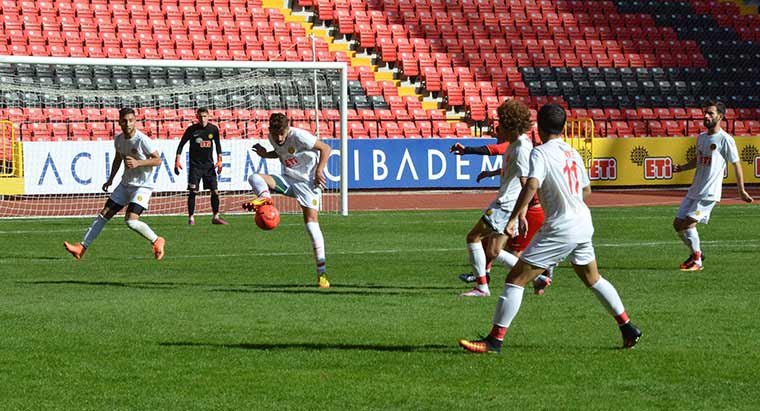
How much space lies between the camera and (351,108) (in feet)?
119

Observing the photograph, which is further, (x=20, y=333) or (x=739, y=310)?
(x=739, y=310)

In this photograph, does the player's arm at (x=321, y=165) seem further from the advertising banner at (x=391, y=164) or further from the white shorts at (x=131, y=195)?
the advertising banner at (x=391, y=164)

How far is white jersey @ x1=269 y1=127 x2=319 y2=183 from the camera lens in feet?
46.1

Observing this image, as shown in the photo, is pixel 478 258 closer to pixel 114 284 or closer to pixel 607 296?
pixel 607 296

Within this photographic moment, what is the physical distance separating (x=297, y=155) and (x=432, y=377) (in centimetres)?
622

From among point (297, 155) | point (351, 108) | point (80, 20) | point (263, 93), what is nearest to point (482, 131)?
point (351, 108)

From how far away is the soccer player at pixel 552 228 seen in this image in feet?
29.2

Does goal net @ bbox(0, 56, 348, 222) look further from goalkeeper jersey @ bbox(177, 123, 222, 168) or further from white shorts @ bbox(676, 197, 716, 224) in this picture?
white shorts @ bbox(676, 197, 716, 224)

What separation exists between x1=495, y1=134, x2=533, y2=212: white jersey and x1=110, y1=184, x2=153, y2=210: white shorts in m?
5.97

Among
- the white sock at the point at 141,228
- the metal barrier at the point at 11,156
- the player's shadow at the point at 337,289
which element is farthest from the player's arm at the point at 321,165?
the metal barrier at the point at 11,156

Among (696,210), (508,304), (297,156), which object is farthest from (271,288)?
(696,210)

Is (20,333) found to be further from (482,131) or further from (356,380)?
(482,131)

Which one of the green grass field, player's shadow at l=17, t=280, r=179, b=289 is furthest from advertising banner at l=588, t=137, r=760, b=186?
player's shadow at l=17, t=280, r=179, b=289

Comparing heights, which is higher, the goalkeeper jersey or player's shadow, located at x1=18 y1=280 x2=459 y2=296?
the goalkeeper jersey
